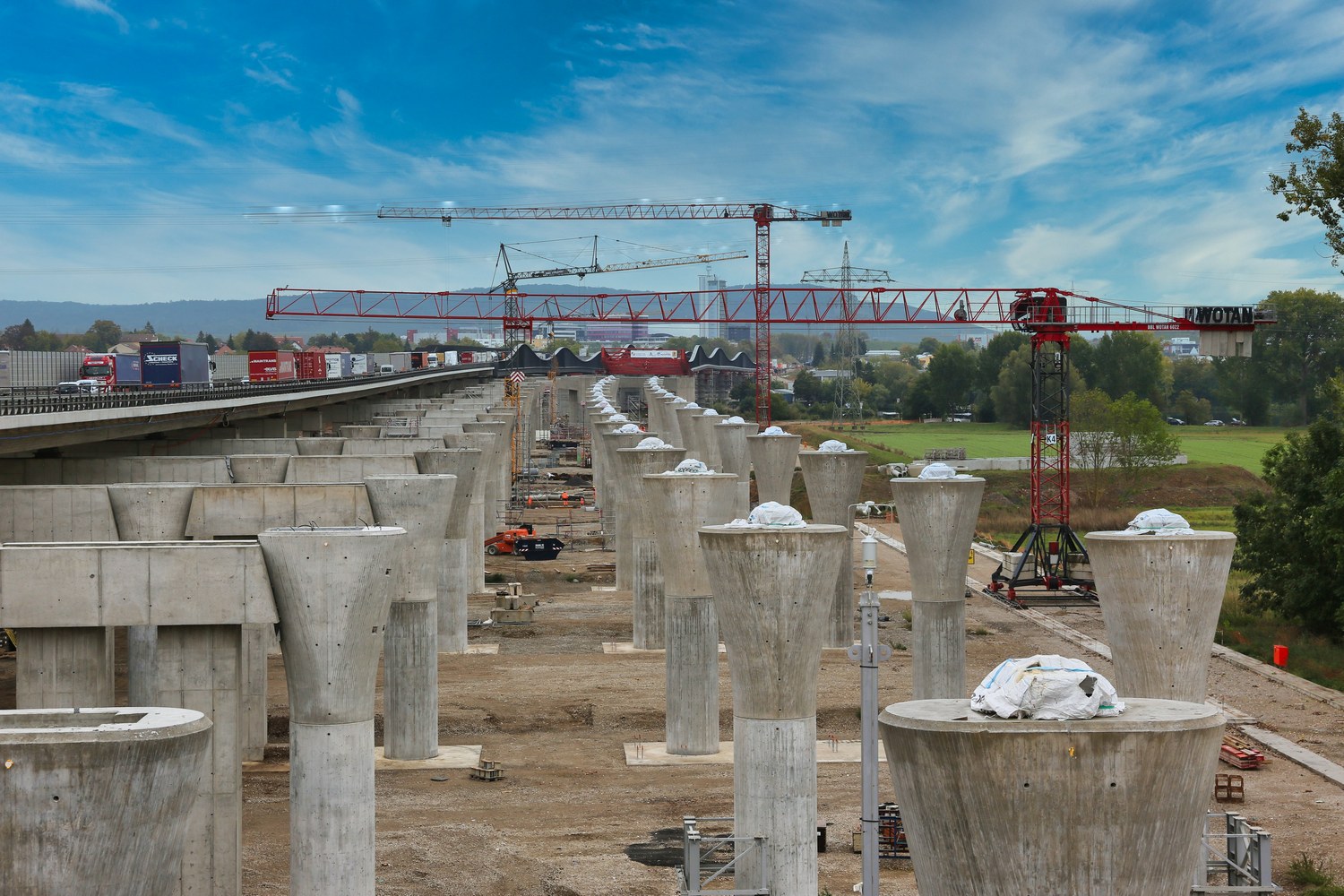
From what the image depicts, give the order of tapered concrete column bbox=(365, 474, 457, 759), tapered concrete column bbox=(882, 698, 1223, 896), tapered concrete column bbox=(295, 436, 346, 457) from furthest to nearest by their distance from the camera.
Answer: tapered concrete column bbox=(295, 436, 346, 457), tapered concrete column bbox=(365, 474, 457, 759), tapered concrete column bbox=(882, 698, 1223, 896)

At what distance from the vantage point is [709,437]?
75.0m

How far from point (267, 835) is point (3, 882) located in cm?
1348

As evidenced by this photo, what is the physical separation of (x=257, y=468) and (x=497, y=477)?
50183 millimetres

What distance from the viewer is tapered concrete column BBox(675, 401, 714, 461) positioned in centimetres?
7813

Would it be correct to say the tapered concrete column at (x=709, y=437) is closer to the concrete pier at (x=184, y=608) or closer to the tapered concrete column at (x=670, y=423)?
the tapered concrete column at (x=670, y=423)

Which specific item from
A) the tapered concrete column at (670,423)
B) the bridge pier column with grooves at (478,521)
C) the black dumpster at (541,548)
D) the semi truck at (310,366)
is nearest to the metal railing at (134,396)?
the bridge pier column with grooves at (478,521)

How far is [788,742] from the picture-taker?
28359mm

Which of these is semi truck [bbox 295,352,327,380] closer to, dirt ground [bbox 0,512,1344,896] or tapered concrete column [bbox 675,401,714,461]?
tapered concrete column [bbox 675,401,714,461]

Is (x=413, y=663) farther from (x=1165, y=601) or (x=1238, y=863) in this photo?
(x=1238, y=863)

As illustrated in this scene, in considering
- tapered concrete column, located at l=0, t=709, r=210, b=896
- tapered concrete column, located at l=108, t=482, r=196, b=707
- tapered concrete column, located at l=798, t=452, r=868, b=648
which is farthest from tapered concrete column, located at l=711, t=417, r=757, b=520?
tapered concrete column, located at l=0, t=709, r=210, b=896

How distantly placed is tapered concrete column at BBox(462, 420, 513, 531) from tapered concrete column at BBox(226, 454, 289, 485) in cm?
2570

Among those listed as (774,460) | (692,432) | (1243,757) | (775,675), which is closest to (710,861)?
(775,675)

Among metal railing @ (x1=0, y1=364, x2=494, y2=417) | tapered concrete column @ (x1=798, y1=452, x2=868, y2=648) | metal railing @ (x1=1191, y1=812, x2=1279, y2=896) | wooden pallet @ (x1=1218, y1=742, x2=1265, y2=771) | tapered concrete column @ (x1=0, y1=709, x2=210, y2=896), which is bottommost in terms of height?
wooden pallet @ (x1=1218, y1=742, x2=1265, y2=771)

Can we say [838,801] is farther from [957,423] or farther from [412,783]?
[957,423]
